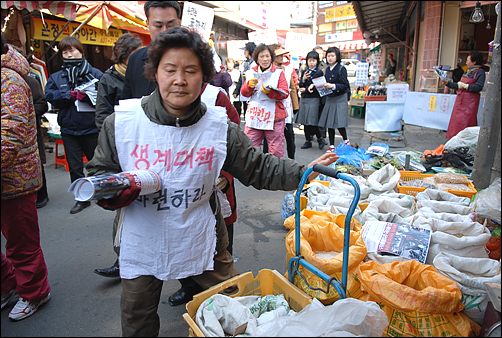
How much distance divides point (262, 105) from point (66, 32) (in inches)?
221

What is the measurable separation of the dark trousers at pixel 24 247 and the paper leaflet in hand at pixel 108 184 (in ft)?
4.17

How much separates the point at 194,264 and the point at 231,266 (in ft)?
1.38

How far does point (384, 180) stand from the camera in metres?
4.13

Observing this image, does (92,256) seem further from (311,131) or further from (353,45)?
(353,45)

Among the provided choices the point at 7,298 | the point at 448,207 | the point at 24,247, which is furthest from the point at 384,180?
the point at 7,298

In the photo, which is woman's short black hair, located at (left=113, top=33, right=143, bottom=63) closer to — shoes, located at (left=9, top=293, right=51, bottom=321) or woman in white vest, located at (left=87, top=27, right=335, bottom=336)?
woman in white vest, located at (left=87, top=27, right=335, bottom=336)

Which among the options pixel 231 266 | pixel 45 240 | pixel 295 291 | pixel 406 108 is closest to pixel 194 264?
pixel 231 266

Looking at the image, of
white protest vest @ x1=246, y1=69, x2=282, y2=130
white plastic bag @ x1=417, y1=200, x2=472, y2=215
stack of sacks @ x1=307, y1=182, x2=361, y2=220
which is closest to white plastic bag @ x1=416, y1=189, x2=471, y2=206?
white plastic bag @ x1=417, y1=200, x2=472, y2=215

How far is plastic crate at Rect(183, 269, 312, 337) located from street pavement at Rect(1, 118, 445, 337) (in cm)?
16

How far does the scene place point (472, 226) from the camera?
2779 mm

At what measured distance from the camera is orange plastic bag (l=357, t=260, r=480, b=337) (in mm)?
1956

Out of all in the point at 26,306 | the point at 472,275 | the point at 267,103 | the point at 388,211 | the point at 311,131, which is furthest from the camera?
the point at 311,131

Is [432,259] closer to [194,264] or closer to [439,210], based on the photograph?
[439,210]

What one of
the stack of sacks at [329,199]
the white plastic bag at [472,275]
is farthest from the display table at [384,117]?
the white plastic bag at [472,275]
